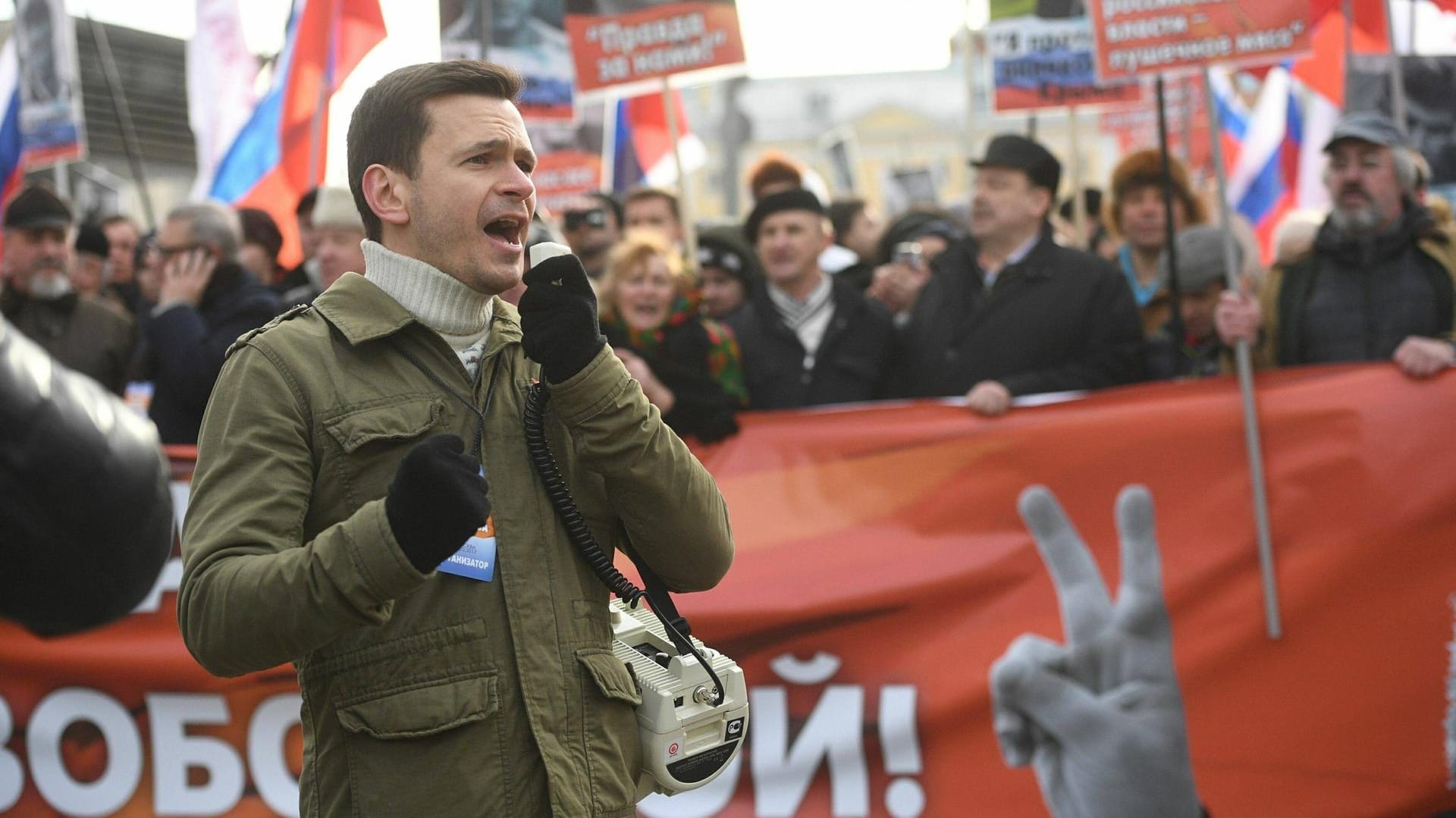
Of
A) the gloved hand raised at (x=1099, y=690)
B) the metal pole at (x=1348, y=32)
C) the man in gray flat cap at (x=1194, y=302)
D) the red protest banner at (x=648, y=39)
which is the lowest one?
the gloved hand raised at (x=1099, y=690)

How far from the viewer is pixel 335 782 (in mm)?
2133

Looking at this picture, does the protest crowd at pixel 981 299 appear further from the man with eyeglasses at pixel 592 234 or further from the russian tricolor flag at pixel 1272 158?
the russian tricolor flag at pixel 1272 158

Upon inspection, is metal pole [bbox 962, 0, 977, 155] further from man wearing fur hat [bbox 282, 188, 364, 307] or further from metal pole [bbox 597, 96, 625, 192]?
man wearing fur hat [bbox 282, 188, 364, 307]

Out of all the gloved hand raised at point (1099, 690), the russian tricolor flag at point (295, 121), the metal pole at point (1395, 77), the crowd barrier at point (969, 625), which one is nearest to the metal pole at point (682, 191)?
the russian tricolor flag at point (295, 121)

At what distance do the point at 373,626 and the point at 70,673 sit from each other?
3568mm

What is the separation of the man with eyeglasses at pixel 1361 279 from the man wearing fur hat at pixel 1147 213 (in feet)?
3.40

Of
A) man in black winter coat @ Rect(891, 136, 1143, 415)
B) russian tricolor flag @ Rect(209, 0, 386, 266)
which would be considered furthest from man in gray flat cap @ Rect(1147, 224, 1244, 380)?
russian tricolor flag @ Rect(209, 0, 386, 266)

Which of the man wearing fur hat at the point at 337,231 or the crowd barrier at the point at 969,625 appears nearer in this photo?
the crowd barrier at the point at 969,625

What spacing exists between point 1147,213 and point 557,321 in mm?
4711

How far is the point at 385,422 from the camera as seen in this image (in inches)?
83.4

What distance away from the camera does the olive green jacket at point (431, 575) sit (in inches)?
80.0

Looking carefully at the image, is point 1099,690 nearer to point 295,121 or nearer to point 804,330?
point 804,330

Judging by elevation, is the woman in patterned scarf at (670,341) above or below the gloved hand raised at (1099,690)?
above

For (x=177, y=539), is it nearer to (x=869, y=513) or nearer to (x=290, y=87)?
(x=869, y=513)
